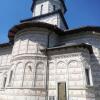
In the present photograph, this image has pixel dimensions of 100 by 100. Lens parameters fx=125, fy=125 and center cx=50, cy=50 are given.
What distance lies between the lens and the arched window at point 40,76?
9.30 meters

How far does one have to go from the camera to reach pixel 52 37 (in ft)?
38.0

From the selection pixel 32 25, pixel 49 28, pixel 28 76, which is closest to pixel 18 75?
pixel 28 76

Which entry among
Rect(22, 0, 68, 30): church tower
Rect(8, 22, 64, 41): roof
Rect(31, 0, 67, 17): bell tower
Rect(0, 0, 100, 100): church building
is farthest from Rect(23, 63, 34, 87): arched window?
Rect(31, 0, 67, 17): bell tower

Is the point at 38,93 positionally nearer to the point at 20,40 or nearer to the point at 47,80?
the point at 47,80

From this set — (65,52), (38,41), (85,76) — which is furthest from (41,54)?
(85,76)

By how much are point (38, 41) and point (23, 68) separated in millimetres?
2627

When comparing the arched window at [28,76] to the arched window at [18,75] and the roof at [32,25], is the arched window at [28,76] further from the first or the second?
the roof at [32,25]

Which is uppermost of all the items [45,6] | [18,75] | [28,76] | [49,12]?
[45,6]

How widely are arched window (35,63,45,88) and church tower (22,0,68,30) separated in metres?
6.40

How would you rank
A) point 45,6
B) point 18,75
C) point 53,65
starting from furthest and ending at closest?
point 45,6 → point 53,65 → point 18,75

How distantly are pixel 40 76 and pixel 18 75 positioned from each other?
1.75 m

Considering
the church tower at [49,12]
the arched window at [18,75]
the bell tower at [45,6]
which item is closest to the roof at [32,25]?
the church tower at [49,12]

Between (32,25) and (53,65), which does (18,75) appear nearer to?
(53,65)

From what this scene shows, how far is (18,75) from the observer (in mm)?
9773
